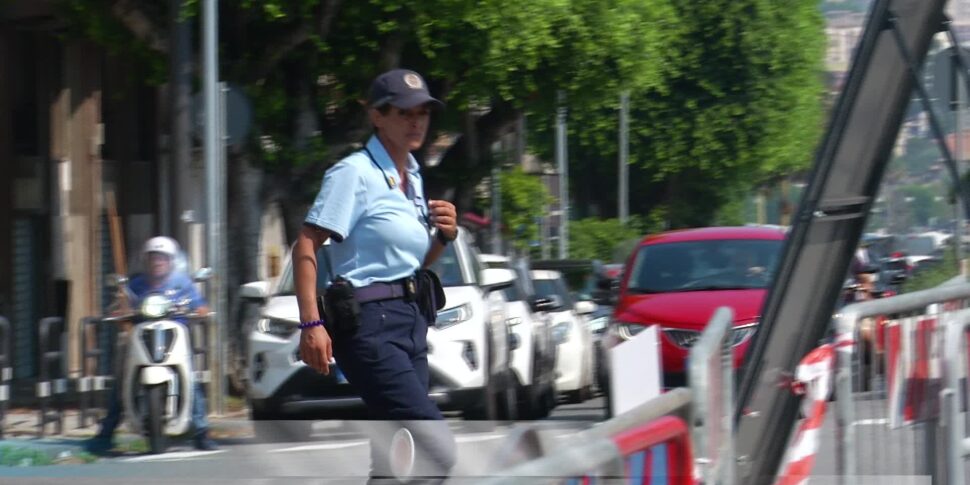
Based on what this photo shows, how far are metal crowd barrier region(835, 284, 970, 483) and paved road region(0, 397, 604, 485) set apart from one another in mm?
872

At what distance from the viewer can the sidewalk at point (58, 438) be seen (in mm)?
10226

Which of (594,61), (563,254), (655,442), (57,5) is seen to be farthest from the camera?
(563,254)

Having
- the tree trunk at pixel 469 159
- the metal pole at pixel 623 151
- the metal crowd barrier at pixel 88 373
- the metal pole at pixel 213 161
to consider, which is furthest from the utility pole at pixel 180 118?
the metal pole at pixel 623 151

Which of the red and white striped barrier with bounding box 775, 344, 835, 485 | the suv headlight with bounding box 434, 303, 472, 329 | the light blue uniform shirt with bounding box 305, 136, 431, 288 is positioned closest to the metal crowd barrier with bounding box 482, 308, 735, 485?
the red and white striped barrier with bounding box 775, 344, 835, 485

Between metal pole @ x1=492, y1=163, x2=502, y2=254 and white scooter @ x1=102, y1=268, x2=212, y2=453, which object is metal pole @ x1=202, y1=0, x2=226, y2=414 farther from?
metal pole @ x1=492, y1=163, x2=502, y2=254

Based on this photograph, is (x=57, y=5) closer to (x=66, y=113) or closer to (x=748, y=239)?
(x=66, y=113)

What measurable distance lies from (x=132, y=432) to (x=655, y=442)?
894cm

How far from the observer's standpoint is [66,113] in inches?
838

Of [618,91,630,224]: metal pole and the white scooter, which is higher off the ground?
[618,91,630,224]: metal pole

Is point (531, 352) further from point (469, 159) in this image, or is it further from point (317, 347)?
A: point (469, 159)

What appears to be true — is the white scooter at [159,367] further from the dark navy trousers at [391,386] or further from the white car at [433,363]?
the dark navy trousers at [391,386]

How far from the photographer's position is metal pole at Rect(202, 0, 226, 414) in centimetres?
1553

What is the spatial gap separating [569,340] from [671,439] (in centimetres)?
1358

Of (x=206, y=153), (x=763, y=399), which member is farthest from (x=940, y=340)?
(x=206, y=153)
